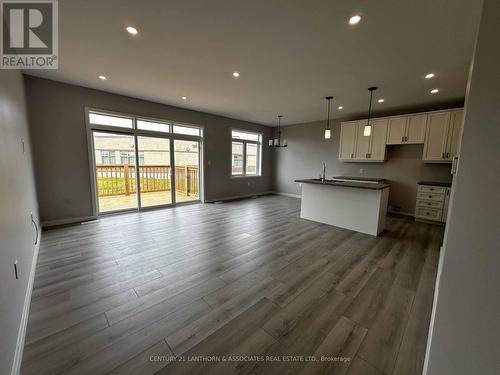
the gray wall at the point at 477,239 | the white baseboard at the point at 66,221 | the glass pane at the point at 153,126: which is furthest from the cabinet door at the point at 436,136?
the white baseboard at the point at 66,221

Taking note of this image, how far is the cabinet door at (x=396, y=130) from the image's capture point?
498cm

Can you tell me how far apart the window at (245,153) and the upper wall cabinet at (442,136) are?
5065 millimetres

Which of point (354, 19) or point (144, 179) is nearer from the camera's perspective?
point (354, 19)

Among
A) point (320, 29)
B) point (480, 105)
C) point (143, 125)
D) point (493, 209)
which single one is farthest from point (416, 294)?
point (143, 125)

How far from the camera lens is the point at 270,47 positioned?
8.49 ft

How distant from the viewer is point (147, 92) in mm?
4375

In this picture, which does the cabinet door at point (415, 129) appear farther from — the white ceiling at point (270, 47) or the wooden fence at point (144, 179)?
the wooden fence at point (144, 179)

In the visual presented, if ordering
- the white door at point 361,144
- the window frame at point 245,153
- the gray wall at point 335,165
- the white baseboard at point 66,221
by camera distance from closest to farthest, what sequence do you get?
1. the white baseboard at point 66,221
2. the gray wall at point 335,165
3. the white door at point 361,144
4. the window frame at point 245,153

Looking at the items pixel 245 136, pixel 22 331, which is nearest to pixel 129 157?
pixel 245 136

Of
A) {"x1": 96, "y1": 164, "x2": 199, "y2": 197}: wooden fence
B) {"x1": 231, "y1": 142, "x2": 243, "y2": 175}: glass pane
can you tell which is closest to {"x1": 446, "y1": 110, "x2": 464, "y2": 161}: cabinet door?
{"x1": 231, "y1": 142, "x2": 243, "y2": 175}: glass pane

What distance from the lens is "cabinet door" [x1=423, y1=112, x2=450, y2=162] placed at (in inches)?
175

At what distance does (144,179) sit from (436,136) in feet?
24.7

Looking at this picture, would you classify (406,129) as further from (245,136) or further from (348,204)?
(245,136)

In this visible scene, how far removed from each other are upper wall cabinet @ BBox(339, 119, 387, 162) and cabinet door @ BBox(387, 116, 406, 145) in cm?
11
